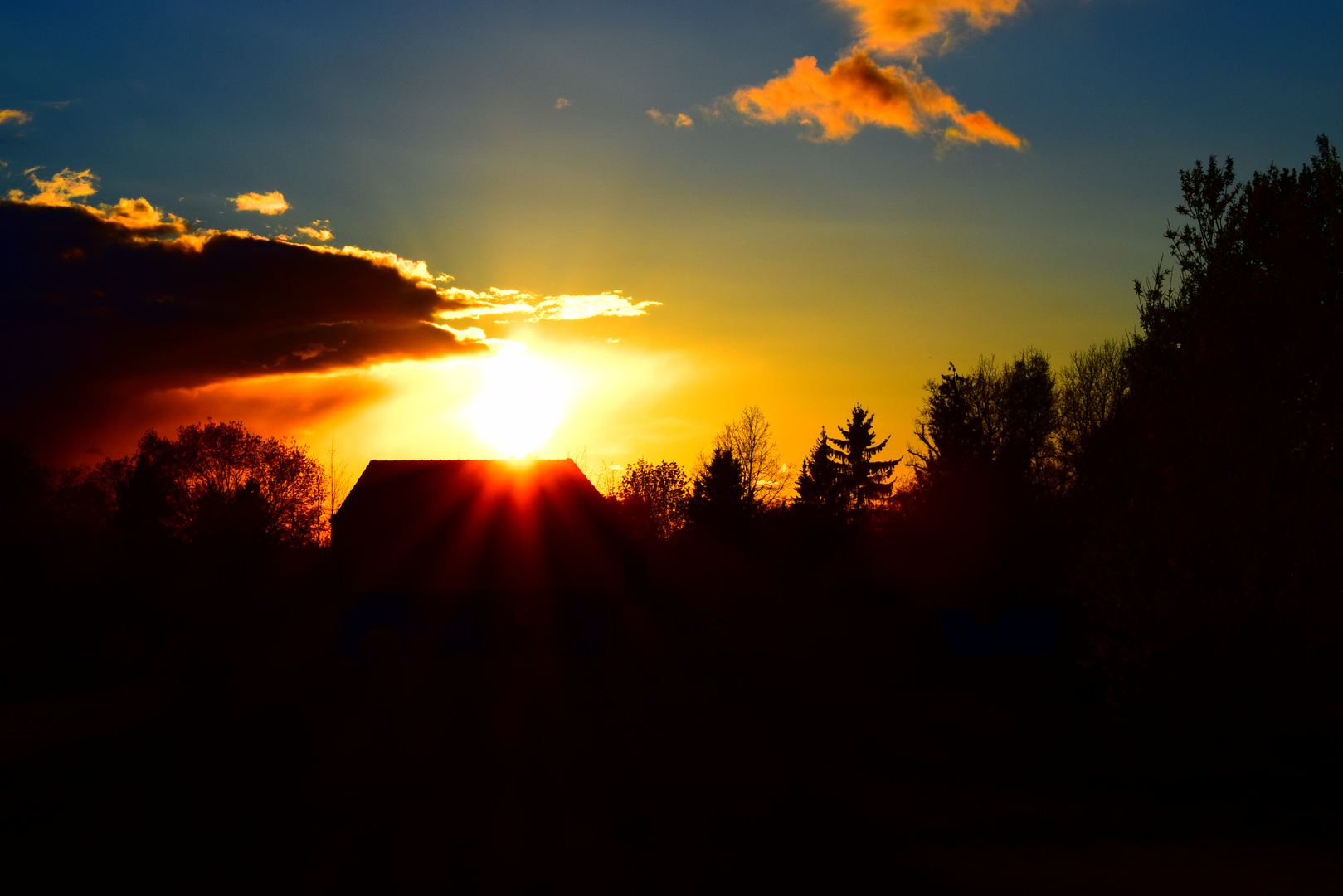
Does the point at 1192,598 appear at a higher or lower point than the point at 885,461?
lower

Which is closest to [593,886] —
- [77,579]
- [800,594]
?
[800,594]

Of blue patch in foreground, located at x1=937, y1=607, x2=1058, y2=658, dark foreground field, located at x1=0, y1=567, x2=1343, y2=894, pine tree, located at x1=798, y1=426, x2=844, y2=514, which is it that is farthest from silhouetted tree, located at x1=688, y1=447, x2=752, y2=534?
dark foreground field, located at x1=0, y1=567, x2=1343, y2=894

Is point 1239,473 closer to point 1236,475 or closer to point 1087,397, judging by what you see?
point 1236,475

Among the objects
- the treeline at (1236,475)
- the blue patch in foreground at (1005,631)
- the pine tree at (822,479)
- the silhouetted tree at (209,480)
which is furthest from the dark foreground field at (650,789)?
the pine tree at (822,479)

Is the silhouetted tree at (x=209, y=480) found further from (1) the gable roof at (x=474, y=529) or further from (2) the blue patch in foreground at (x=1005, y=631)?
(2) the blue patch in foreground at (x=1005, y=631)

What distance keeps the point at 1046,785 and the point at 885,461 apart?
5497cm

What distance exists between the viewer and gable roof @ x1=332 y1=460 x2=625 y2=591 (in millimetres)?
31812

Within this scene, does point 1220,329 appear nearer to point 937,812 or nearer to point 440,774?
point 937,812

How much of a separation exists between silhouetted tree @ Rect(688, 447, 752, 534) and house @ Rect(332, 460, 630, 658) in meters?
19.4

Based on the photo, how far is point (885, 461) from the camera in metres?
67.3

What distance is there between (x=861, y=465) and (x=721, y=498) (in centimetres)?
1556

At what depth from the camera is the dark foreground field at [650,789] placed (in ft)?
29.1

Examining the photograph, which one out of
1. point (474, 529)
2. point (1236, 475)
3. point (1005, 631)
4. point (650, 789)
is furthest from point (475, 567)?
point (1236, 475)

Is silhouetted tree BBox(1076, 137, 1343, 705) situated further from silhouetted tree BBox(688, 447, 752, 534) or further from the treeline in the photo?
silhouetted tree BBox(688, 447, 752, 534)
